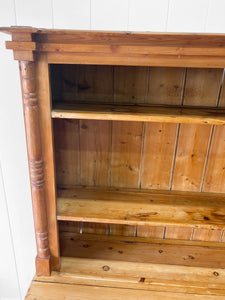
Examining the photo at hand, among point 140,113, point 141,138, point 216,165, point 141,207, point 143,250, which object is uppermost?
point 140,113

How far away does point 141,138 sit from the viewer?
45.3 inches

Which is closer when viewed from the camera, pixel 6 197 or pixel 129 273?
pixel 129 273

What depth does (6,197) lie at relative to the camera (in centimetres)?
134

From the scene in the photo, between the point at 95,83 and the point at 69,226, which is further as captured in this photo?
the point at 69,226

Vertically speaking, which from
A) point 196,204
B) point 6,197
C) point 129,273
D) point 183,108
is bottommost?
point 129,273

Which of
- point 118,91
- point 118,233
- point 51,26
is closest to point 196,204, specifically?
point 118,233

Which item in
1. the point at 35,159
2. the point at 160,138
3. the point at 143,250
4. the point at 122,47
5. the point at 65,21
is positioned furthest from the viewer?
the point at 143,250

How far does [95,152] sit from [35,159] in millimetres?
343

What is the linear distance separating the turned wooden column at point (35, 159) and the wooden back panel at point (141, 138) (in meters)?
0.27

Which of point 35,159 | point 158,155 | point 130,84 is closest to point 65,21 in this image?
point 130,84

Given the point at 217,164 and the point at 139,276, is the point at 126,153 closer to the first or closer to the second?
the point at 217,164

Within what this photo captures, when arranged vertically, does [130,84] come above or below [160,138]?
above

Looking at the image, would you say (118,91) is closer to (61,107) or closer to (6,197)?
(61,107)

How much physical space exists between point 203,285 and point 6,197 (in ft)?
3.40
